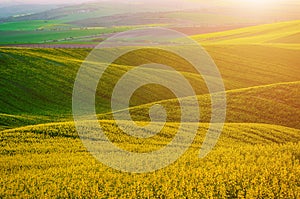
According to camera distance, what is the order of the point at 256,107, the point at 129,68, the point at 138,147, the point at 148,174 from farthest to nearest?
1. the point at 129,68
2. the point at 256,107
3. the point at 138,147
4. the point at 148,174

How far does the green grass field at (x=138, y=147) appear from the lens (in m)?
19.8

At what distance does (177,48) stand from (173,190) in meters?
81.6

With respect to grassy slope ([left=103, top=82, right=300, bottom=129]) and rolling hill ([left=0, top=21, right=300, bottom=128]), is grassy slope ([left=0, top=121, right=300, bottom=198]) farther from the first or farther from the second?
rolling hill ([left=0, top=21, right=300, bottom=128])

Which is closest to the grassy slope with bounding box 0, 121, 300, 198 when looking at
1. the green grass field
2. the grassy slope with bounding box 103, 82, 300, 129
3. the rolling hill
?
the green grass field

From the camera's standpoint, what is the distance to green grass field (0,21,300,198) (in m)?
19.8

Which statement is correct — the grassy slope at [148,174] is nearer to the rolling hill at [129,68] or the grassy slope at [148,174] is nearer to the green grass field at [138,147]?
the green grass field at [138,147]

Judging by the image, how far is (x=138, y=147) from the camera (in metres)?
27.8

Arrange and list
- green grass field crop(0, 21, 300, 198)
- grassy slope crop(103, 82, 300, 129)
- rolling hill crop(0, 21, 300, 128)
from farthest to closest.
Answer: rolling hill crop(0, 21, 300, 128), grassy slope crop(103, 82, 300, 129), green grass field crop(0, 21, 300, 198)

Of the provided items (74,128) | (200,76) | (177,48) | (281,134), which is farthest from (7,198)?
(177,48)

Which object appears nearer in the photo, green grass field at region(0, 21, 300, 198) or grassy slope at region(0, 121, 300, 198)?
grassy slope at region(0, 121, 300, 198)

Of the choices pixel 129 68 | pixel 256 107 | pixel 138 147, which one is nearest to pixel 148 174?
pixel 138 147

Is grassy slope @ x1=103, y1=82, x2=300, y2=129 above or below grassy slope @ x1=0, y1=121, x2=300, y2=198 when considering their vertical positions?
below

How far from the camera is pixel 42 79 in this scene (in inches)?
2381

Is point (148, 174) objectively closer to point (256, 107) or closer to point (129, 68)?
point (256, 107)
